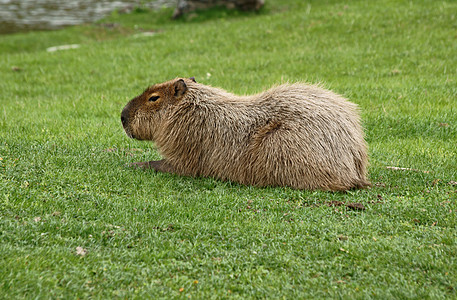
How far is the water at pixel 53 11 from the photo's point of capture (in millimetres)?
19177

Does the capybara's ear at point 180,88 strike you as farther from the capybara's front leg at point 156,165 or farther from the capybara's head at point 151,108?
the capybara's front leg at point 156,165

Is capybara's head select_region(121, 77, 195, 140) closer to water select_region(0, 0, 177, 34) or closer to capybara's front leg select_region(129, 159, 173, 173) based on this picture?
capybara's front leg select_region(129, 159, 173, 173)

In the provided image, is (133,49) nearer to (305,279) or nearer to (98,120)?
(98,120)

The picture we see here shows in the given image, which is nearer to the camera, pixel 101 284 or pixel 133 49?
pixel 101 284

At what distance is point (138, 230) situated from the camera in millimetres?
3822

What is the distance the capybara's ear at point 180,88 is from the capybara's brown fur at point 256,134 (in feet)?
0.04

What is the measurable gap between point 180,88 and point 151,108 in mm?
411

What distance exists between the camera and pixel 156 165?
5.48 m

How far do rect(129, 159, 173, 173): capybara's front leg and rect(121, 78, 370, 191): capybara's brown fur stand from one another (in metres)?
0.01

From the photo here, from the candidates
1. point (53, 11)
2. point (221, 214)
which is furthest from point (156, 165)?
point (53, 11)

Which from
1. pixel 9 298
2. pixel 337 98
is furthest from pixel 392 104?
pixel 9 298

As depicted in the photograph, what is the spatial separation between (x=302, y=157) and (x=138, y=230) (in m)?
1.81

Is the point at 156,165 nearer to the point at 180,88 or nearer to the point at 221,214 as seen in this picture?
the point at 180,88

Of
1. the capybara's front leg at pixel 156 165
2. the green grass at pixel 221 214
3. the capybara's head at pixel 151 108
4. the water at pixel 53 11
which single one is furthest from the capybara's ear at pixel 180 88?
the water at pixel 53 11
